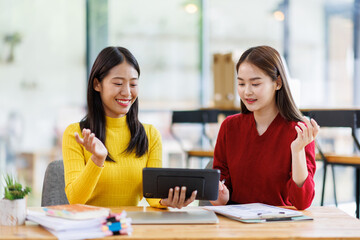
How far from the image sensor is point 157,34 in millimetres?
5441

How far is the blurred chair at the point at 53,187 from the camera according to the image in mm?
2197

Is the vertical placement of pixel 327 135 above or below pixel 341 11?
below

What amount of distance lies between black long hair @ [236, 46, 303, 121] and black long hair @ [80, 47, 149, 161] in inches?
20.4

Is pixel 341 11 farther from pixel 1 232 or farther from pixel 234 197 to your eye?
pixel 1 232

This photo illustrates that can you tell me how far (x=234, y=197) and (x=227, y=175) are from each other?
0.37ft

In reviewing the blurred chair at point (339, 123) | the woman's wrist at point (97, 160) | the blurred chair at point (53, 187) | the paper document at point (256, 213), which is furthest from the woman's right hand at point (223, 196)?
the blurred chair at point (339, 123)

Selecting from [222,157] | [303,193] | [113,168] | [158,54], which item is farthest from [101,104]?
[158,54]

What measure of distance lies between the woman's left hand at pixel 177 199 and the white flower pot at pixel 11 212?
1.61ft

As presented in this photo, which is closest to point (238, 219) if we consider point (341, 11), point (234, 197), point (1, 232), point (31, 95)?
point (234, 197)

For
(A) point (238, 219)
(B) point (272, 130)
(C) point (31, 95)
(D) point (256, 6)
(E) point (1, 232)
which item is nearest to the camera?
(E) point (1, 232)

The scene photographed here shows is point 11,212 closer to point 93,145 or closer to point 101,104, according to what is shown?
point 93,145

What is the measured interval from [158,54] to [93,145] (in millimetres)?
3911

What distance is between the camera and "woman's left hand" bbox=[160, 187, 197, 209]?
160cm

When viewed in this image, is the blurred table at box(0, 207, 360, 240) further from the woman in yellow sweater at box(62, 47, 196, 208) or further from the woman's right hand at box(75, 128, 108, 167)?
the woman in yellow sweater at box(62, 47, 196, 208)
